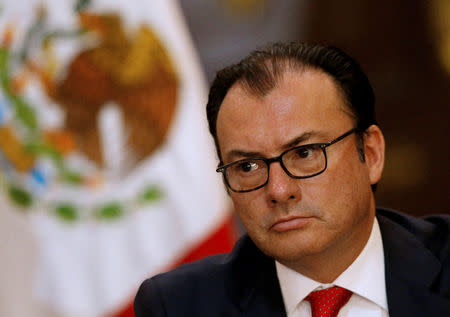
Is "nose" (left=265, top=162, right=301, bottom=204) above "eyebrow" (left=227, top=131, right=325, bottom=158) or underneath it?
underneath

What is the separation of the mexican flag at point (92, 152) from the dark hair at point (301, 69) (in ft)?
4.30

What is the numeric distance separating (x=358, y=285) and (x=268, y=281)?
258 mm

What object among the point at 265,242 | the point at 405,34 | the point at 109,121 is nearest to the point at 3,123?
the point at 109,121

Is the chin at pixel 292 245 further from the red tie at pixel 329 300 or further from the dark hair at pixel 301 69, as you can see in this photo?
the dark hair at pixel 301 69

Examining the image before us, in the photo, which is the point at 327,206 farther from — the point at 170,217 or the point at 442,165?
the point at 442,165

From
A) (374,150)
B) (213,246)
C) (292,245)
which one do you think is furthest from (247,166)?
(213,246)

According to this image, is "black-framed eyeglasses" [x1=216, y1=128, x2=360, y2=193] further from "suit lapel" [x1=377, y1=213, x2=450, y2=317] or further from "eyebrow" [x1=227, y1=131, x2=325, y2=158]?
"suit lapel" [x1=377, y1=213, x2=450, y2=317]

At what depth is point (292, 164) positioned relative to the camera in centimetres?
150

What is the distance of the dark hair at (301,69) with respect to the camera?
158 cm

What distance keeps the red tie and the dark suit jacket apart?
10cm

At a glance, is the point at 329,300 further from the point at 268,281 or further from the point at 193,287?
the point at 193,287

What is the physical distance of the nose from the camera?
57.7 inches

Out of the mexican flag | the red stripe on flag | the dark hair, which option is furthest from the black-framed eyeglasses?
the red stripe on flag

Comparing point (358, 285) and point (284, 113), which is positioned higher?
point (284, 113)
